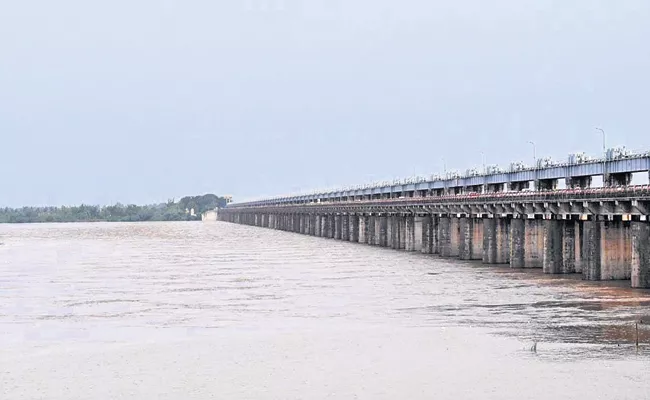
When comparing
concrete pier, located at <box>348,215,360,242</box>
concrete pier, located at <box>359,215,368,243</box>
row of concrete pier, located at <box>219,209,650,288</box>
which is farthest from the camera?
concrete pier, located at <box>348,215,360,242</box>

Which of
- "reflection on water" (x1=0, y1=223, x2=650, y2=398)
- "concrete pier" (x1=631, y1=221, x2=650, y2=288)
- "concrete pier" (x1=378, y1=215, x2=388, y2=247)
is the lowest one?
"reflection on water" (x1=0, y1=223, x2=650, y2=398)

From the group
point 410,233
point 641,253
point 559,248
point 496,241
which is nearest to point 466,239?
point 496,241

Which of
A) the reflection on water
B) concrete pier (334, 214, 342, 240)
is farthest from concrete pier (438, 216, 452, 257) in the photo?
concrete pier (334, 214, 342, 240)

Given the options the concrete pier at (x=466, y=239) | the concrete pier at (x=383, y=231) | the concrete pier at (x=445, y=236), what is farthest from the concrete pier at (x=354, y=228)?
the concrete pier at (x=466, y=239)

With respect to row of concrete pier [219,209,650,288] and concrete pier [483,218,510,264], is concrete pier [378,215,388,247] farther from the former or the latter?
concrete pier [483,218,510,264]

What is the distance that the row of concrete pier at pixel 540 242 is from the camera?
70.6 m

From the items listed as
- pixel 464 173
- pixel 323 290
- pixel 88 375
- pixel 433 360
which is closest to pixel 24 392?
pixel 88 375

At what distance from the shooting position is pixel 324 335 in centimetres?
4881

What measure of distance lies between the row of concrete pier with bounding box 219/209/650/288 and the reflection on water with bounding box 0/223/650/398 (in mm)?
2098

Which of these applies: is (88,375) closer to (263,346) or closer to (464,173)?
(263,346)

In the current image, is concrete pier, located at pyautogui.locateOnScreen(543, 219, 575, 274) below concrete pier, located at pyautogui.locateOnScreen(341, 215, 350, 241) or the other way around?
below

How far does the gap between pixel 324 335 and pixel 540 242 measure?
46017mm

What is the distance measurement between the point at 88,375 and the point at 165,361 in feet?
11.5

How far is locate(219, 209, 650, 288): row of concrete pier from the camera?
7056 centimetres
